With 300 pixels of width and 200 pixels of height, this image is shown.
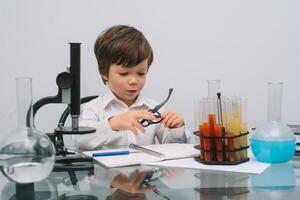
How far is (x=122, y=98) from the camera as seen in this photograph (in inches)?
62.7

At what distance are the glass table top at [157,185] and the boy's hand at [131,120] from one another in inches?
7.9

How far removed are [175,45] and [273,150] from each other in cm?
98

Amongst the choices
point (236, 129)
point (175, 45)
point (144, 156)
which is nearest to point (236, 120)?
point (236, 129)

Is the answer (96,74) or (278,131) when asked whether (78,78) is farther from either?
(96,74)

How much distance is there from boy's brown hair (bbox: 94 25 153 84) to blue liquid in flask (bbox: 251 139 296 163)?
548 mm

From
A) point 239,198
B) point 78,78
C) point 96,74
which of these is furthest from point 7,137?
point 96,74

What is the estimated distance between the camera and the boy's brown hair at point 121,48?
1.46 meters

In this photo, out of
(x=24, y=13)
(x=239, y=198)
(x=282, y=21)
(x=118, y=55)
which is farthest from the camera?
(x=282, y=21)

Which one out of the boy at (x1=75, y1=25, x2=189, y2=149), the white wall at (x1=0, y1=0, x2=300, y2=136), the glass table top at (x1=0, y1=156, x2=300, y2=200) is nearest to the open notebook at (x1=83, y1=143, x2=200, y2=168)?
the glass table top at (x1=0, y1=156, x2=300, y2=200)

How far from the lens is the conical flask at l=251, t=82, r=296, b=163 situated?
3.41 ft

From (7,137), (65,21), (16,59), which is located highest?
(65,21)

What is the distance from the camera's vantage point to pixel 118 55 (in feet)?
→ 4.83

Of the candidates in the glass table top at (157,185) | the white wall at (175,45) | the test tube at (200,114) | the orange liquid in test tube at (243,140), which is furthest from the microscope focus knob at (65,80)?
the white wall at (175,45)

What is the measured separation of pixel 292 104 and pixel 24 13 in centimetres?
122
